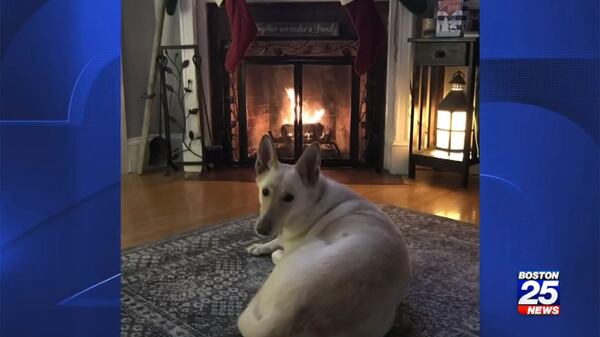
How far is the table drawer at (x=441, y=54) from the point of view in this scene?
3.10 meters

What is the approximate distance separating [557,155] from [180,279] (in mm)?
1376

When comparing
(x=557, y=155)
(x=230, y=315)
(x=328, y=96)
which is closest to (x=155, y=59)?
(x=328, y=96)

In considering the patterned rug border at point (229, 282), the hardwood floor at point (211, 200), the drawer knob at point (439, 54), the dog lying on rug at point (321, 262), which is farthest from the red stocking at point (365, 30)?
the dog lying on rug at point (321, 262)

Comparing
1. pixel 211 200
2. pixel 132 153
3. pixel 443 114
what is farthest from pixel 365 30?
pixel 132 153

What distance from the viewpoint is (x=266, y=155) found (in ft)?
5.57

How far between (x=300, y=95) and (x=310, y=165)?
2.03 m

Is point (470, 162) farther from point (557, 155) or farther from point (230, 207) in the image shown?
point (557, 155)

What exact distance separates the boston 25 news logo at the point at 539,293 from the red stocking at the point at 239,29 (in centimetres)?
264

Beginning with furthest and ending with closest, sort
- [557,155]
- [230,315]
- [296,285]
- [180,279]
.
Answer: [180,279]
[230,315]
[296,285]
[557,155]

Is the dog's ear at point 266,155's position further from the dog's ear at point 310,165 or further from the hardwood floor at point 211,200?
the hardwood floor at point 211,200

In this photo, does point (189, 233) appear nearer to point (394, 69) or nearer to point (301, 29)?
point (301, 29)

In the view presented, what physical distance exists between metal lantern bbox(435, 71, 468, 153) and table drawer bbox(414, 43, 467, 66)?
204mm

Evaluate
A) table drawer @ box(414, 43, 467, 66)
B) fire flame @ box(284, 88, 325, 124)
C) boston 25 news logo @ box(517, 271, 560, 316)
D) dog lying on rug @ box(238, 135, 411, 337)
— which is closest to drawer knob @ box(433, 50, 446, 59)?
table drawer @ box(414, 43, 467, 66)

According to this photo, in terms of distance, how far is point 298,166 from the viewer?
65.3 inches
